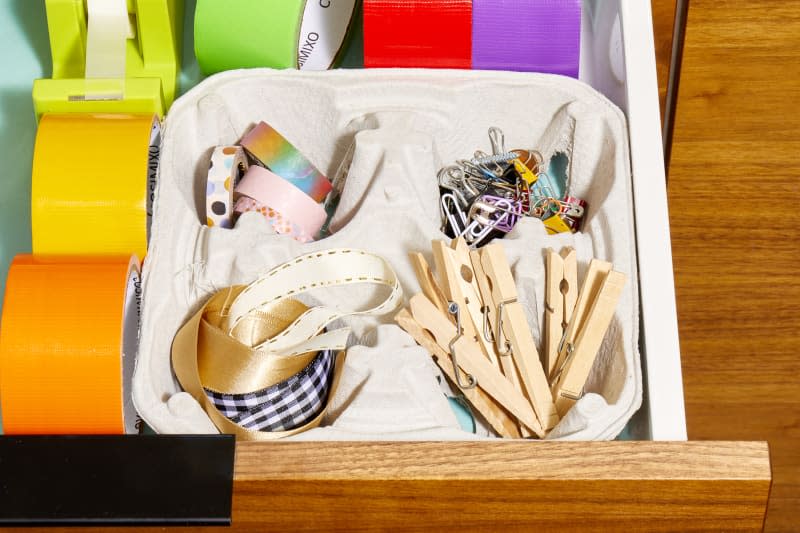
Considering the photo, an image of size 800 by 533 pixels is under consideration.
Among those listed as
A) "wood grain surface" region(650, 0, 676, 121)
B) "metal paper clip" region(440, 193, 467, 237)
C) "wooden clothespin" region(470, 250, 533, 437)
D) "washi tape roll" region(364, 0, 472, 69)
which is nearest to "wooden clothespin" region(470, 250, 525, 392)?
"wooden clothespin" region(470, 250, 533, 437)

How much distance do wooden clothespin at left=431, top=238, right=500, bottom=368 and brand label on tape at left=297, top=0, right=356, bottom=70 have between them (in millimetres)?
312

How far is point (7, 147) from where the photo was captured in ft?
3.64

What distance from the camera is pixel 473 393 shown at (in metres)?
0.89

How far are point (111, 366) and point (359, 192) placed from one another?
1.03 feet

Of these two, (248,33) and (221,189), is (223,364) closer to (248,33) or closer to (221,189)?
(221,189)

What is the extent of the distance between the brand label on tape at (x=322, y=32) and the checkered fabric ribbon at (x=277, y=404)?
1.29 ft

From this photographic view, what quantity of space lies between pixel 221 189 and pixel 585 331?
1.24ft

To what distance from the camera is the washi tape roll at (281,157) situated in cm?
102

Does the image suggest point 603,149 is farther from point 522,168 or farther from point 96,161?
point 96,161

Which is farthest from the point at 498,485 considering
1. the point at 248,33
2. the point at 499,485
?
the point at 248,33

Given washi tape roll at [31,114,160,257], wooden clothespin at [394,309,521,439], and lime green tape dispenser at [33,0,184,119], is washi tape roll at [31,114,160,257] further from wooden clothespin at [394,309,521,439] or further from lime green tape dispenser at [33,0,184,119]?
wooden clothespin at [394,309,521,439]

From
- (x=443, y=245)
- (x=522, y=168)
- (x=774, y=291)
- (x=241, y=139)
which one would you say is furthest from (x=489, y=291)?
(x=774, y=291)

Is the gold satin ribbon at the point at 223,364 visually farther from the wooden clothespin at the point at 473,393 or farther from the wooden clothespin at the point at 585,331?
the wooden clothespin at the point at 585,331

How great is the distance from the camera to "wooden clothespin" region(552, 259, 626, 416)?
866 millimetres
